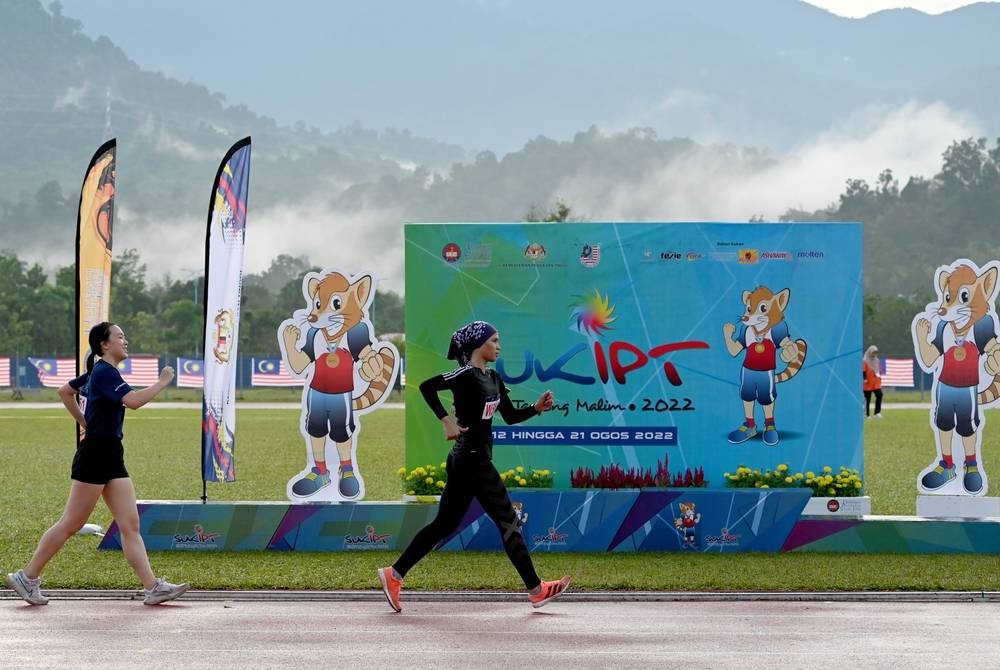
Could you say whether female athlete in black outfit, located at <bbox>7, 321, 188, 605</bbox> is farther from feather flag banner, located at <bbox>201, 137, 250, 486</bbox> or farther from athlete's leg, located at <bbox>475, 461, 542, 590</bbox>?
feather flag banner, located at <bbox>201, 137, 250, 486</bbox>

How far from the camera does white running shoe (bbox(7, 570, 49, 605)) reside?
9.49 meters

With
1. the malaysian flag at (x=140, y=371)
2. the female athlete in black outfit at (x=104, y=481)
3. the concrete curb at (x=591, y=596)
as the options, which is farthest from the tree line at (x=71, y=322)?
the female athlete in black outfit at (x=104, y=481)

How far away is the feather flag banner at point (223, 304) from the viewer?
41.2ft

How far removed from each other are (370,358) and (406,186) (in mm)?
188051

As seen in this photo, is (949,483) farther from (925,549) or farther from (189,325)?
(189,325)

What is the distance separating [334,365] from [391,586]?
3.89m

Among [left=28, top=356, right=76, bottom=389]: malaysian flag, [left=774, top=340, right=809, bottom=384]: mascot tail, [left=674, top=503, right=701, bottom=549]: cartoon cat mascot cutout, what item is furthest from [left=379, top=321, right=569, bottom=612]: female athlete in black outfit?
[left=28, top=356, right=76, bottom=389]: malaysian flag

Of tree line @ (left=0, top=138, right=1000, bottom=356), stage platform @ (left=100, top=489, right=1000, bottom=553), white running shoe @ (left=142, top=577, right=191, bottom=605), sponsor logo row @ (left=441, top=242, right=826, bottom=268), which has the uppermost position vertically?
tree line @ (left=0, top=138, right=1000, bottom=356)

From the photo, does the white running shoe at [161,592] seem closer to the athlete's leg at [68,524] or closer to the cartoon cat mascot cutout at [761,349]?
the athlete's leg at [68,524]

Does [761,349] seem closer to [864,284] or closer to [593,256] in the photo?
[593,256]

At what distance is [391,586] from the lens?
939 cm

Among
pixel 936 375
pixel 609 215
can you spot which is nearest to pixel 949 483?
pixel 936 375

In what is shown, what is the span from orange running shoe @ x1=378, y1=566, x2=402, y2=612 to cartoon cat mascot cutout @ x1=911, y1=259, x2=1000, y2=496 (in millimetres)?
5821

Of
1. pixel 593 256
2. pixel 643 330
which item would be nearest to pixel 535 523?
pixel 643 330
